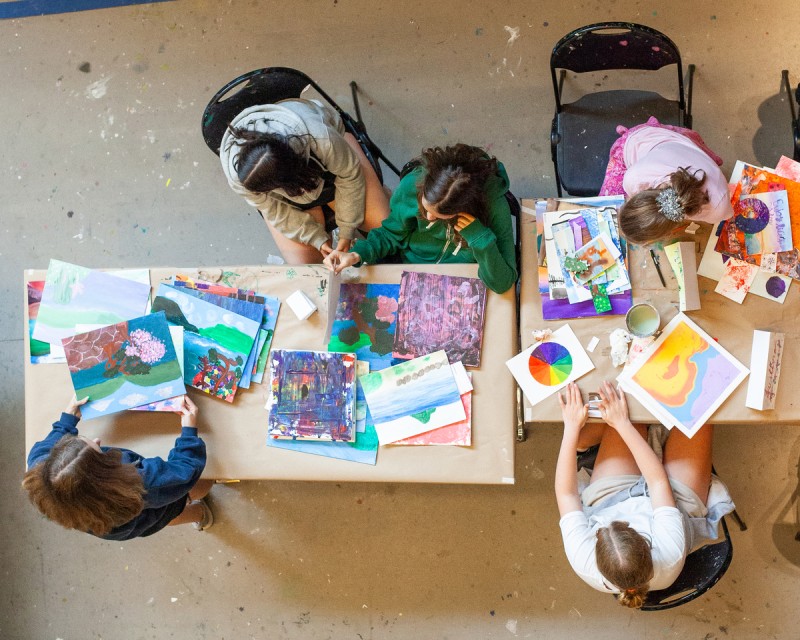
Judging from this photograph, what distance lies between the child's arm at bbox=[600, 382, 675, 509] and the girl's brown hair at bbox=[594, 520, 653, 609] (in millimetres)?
164

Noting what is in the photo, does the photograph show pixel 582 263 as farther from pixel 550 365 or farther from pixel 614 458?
pixel 614 458

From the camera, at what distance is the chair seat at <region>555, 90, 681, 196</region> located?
2.17 m

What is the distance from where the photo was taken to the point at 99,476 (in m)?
1.72

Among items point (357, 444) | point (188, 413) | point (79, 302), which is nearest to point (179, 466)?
point (188, 413)

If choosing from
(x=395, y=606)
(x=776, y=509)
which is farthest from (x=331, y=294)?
(x=776, y=509)

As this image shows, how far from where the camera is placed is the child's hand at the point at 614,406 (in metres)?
1.70

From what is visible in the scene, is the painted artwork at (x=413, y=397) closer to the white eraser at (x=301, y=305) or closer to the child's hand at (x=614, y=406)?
the white eraser at (x=301, y=305)

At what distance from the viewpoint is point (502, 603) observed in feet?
8.06

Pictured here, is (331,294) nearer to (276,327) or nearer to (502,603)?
(276,327)

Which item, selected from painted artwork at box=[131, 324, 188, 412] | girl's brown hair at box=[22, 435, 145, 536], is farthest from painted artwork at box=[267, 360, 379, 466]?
girl's brown hair at box=[22, 435, 145, 536]

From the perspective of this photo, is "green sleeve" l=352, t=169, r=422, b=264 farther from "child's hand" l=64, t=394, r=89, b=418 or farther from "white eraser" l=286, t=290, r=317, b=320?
"child's hand" l=64, t=394, r=89, b=418

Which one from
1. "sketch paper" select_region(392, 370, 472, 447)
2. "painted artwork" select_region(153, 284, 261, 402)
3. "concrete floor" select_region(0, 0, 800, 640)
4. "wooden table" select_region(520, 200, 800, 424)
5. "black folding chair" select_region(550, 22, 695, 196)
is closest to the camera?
"wooden table" select_region(520, 200, 800, 424)

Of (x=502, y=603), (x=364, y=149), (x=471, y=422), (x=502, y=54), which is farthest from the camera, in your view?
(x=502, y=54)

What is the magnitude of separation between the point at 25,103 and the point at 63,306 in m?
1.64
